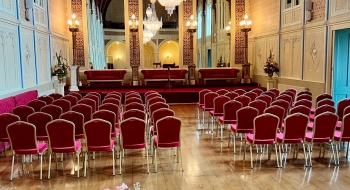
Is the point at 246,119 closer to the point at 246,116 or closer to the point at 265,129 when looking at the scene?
the point at 246,116

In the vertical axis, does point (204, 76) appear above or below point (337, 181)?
above

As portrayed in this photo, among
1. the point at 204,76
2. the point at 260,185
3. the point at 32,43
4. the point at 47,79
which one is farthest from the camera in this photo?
the point at 204,76

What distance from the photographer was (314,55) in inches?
472

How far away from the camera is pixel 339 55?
1085cm

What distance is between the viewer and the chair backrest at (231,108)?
7.63 metres

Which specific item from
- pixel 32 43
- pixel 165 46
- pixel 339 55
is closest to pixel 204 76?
pixel 339 55

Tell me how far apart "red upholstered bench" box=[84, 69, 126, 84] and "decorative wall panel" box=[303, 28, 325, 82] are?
919 centimetres

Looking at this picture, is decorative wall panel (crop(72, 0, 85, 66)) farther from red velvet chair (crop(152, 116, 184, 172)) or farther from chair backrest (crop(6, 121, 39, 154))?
red velvet chair (crop(152, 116, 184, 172))

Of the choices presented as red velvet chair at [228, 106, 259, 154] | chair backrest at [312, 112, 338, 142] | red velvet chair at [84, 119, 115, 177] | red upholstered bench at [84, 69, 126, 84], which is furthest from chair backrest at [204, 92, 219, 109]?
red upholstered bench at [84, 69, 126, 84]

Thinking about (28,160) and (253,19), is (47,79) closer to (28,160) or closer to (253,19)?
(28,160)

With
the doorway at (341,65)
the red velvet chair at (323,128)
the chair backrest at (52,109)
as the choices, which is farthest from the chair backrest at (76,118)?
the doorway at (341,65)

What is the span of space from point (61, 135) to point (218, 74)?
43.3 feet

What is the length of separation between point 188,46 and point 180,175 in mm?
13846

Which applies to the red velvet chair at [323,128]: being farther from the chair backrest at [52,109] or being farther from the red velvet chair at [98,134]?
the chair backrest at [52,109]
